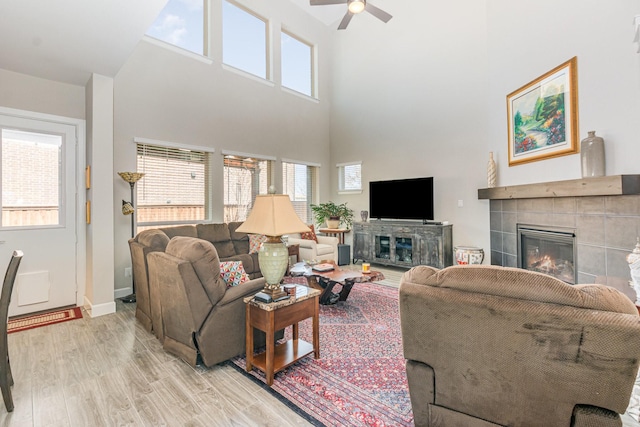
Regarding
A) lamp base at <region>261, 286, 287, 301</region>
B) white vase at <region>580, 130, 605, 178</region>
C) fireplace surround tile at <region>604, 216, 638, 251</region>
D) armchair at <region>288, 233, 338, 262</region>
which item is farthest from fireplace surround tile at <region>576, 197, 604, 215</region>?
armchair at <region>288, 233, 338, 262</region>

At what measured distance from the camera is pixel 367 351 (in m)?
2.50

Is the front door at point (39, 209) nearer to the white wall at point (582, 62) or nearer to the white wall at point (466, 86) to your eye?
the white wall at point (466, 86)

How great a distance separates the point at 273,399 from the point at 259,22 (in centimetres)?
650

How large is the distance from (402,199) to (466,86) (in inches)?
87.6

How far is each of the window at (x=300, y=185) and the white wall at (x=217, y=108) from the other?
9.4 inches

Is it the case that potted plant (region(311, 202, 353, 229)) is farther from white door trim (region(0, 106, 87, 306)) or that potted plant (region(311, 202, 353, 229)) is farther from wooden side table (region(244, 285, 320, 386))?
white door trim (region(0, 106, 87, 306))

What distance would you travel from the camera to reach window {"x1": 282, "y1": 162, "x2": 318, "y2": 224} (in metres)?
6.34

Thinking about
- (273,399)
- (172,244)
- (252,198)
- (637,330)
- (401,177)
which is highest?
(401,177)

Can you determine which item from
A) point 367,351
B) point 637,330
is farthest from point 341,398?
point 637,330

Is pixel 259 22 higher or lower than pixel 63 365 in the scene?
higher

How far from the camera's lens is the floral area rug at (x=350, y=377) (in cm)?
173

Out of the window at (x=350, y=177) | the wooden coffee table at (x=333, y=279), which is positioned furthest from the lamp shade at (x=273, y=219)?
the window at (x=350, y=177)

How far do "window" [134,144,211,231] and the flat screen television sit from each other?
324cm

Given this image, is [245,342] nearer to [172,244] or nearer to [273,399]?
[273,399]
